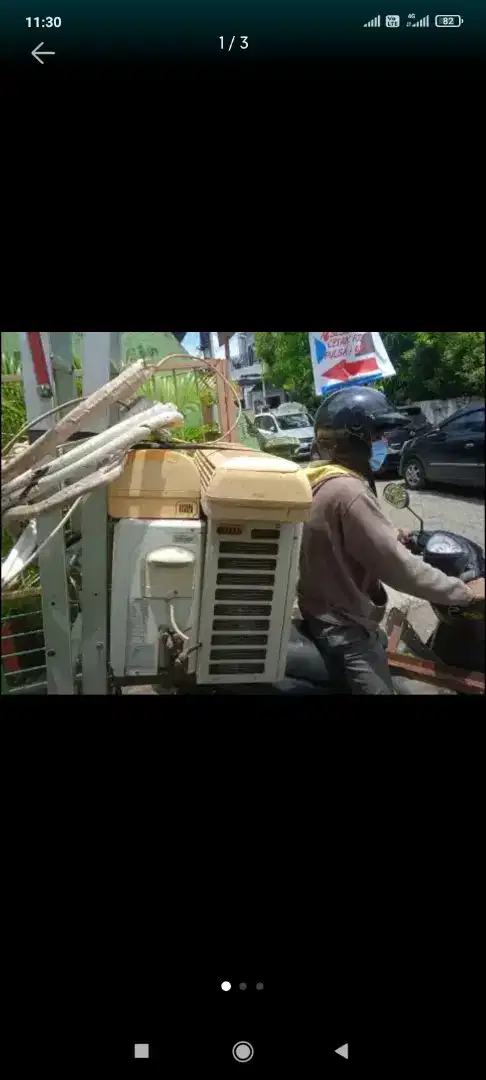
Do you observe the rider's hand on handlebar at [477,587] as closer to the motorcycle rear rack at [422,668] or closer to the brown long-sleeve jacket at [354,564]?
the brown long-sleeve jacket at [354,564]

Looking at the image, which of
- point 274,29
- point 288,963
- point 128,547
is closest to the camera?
point 274,29

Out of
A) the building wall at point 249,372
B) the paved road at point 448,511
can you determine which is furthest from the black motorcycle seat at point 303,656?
the building wall at point 249,372

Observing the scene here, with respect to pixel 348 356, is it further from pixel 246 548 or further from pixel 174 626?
pixel 174 626

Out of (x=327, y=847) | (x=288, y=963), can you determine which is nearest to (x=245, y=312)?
(x=327, y=847)

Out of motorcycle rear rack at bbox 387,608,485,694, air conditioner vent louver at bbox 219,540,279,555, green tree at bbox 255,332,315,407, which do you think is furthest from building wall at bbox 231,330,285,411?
motorcycle rear rack at bbox 387,608,485,694

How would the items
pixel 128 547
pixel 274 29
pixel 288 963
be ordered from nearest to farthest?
1. pixel 274 29
2. pixel 288 963
3. pixel 128 547

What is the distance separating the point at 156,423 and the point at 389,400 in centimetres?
38

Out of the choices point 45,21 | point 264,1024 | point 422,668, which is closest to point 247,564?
point 422,668

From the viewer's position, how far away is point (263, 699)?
3.35ft

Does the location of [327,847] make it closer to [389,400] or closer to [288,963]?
[288,963]

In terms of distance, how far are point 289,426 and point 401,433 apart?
0.19 m

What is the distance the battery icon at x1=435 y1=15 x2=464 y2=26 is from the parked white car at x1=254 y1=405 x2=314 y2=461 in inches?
22.1

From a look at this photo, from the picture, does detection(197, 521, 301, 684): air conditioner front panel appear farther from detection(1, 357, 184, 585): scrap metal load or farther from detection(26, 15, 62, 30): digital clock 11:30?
detection(26, 15, 62, 30): digital clock 11:30

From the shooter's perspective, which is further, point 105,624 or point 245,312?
point 105,624
